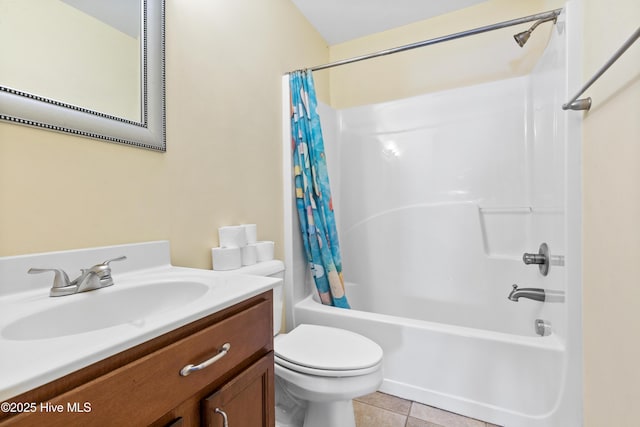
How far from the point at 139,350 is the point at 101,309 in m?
0.37

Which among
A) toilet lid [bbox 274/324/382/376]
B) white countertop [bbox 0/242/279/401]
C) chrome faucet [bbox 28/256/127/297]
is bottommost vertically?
toilet lid [bbox 274/324/382/376]

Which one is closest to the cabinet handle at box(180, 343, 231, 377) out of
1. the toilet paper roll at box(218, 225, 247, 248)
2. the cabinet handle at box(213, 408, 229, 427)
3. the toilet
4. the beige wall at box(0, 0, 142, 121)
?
the cabinet handle at box(213, 408, 229, 427)

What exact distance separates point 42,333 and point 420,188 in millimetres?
2065

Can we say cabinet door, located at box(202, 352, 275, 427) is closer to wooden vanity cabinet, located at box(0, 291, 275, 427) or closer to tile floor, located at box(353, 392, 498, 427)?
wooden vanity cabinet, located at box(0, 291, 275, 427)

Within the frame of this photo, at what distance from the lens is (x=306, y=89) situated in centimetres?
174

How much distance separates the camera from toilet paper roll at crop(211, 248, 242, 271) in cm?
124

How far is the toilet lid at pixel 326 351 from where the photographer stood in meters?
1.08

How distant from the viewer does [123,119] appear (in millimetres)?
950

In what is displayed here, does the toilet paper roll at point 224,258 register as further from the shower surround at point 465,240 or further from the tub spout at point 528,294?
the tub spout at point 528,294

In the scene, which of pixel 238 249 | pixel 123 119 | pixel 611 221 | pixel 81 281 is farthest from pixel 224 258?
pixel 611 221

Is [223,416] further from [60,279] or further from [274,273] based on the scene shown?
[274,273]

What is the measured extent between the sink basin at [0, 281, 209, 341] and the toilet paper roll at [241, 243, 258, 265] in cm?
46

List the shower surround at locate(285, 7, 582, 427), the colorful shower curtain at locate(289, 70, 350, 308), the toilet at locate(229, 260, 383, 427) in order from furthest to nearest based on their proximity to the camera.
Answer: the colorful shower curtain at locate(289, 70, 350, 308) → the shower surround at locate(285, 7, 582, 427) → the toilet at locate(229, 260, 383, 427)

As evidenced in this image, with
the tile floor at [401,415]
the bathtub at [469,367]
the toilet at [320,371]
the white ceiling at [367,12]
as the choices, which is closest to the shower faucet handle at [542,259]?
the bathtub at [469,367]
